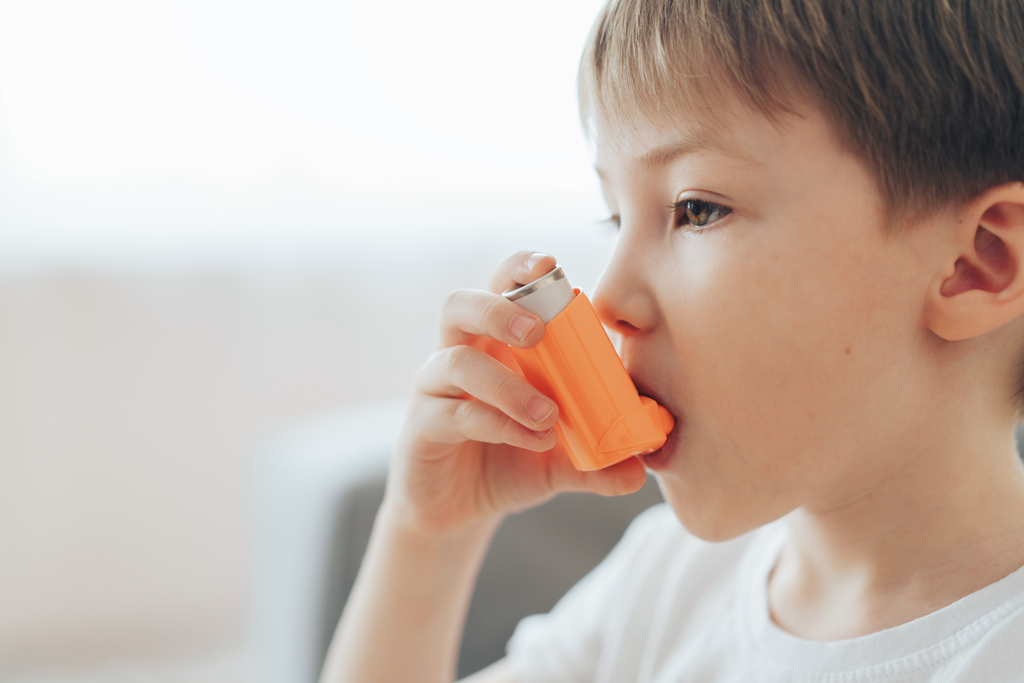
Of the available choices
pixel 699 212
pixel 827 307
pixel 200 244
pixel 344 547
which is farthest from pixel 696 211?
pixel 200 244

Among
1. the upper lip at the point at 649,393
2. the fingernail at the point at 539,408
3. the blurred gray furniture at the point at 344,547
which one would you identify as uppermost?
the fingernail at the point at 539,408

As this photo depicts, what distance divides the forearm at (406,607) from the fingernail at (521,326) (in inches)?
12.7

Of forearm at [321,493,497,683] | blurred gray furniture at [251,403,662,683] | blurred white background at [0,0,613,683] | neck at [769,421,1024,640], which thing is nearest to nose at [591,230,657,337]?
neck at [769,421,1024,640]

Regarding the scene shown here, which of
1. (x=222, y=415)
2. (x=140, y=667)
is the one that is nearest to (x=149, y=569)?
(x=140, y=667)

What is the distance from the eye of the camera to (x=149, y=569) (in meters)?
1.81

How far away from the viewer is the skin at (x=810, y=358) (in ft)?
1.75

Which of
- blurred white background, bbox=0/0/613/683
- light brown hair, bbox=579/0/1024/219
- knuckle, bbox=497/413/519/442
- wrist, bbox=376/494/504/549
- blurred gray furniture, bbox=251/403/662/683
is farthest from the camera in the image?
blurred white background, bbox=0/0/613/683

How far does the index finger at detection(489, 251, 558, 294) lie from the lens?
1.98 ft

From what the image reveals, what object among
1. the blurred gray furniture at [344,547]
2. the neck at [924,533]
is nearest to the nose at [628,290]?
the neck at [924,533]

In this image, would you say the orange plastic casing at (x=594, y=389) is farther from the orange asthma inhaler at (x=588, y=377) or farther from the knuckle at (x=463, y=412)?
the knuckle at (x=463, y=412)

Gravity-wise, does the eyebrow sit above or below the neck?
above

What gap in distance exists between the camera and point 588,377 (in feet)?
1.85

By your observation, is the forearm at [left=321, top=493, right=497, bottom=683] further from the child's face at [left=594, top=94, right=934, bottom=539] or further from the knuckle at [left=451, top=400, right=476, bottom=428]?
the child's face at [left=594, top=94, right=934, bottom=539]

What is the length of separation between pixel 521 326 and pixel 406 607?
39 cm
